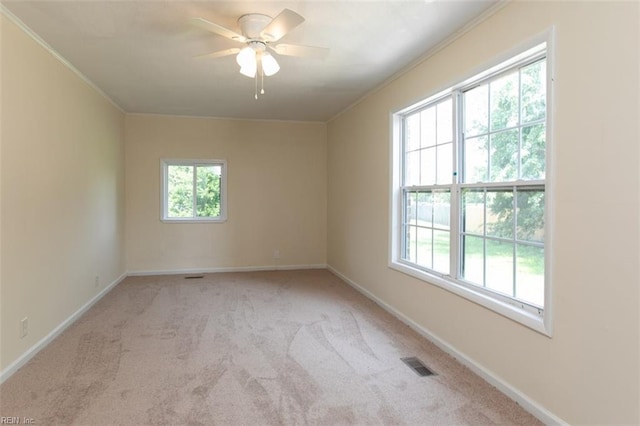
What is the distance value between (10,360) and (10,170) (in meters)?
1.32

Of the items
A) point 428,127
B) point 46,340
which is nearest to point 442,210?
point 428,127

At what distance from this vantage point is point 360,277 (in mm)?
4844

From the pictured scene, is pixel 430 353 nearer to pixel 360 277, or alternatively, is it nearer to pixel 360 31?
pixel 360 277

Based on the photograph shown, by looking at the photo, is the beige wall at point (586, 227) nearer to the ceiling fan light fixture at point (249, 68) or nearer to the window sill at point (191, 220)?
the ceiling fan light fixture at point (249, 68)

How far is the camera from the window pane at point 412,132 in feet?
12.0

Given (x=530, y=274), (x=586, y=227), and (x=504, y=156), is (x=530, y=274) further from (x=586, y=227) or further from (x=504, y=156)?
(x=504, y=156)

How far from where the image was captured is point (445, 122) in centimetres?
320

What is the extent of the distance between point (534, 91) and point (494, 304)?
1379mm

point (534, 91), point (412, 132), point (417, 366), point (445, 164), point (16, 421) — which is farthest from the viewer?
point (412, 132)

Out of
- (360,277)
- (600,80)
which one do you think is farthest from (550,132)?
(360,277)

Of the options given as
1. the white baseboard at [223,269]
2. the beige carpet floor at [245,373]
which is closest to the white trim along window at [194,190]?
the white baseboard at [223,269]

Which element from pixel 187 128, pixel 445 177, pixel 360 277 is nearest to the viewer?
pixel 445 177

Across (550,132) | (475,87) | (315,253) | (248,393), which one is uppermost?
(475,87)

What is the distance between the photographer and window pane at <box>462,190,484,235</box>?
2.70 metres
